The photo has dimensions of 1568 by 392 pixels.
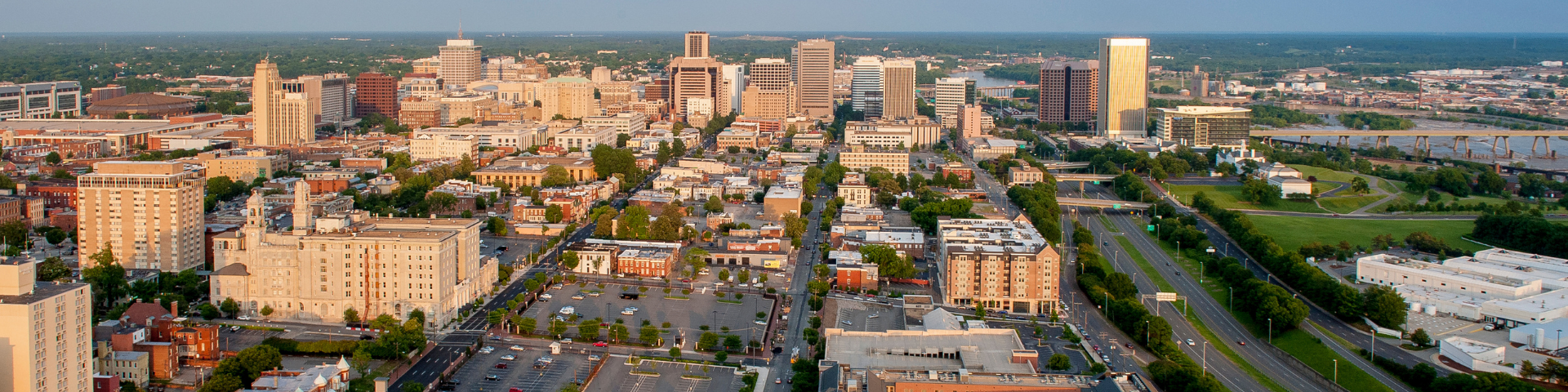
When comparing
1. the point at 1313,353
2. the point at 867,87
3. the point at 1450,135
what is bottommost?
the point at 1313,353

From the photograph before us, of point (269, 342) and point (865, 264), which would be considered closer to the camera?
point (269, 342)

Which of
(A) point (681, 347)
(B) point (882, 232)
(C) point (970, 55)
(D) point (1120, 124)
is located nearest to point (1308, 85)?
(D) point (1120, 124)

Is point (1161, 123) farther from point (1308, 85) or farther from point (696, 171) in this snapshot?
point (1308, 85)

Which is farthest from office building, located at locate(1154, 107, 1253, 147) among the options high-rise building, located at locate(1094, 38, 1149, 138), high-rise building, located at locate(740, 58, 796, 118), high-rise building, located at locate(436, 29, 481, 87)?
high-rise building, located at locate(436, 29, 481, 87)

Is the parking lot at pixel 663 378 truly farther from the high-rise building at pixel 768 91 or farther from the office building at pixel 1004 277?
the high-rise building at pixel 768 91

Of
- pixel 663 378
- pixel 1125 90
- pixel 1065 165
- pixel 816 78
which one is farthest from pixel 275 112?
pixel 1125 90

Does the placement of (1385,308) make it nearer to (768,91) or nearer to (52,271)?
(52,271)

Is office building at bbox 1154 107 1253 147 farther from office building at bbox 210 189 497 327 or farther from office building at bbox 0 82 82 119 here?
office building at bbox 0 82 82 119
